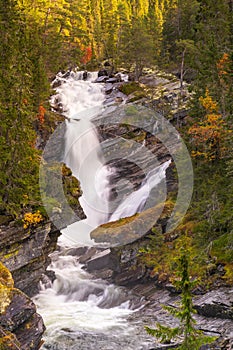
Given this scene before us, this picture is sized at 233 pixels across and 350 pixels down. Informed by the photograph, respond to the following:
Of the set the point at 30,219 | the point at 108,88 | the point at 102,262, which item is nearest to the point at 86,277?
the point at 102,262

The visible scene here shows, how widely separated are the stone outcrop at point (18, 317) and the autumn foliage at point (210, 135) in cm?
1184

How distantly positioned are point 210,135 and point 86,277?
1100 centimetres

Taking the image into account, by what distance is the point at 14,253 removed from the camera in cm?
1795

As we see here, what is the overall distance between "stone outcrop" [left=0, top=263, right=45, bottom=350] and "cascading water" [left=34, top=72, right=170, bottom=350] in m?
1.69

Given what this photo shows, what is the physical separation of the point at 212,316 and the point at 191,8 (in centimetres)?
3459

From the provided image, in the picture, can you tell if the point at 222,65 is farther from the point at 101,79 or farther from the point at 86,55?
the point at 86,55

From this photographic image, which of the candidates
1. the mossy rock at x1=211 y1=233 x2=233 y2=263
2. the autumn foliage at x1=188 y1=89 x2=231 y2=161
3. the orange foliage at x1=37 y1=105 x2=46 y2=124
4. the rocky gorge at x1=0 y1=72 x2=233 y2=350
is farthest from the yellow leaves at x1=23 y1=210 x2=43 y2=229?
the orange foliage at x1=37 y1=105 x2=46 y2=124

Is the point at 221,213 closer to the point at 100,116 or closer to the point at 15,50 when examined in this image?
the point at 15,50

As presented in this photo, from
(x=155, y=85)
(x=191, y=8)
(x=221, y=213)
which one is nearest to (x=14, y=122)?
(x=221, y=213)

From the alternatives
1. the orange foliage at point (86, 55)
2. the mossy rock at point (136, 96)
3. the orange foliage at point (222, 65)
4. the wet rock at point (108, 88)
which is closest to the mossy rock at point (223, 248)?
the orange foliage at point (222, 65)

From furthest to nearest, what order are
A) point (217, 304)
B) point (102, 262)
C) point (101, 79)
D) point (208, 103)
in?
1. point (101, 79)
2. point (102, 262)
3. point (208, 103)
4. point (217, 304)

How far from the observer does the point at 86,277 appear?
74.9ft

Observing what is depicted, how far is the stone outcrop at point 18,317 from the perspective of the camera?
13.7m

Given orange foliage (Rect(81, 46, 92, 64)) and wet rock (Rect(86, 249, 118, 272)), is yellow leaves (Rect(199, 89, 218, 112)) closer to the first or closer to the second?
wet rock (Rect(86, 249, 118, 272))
